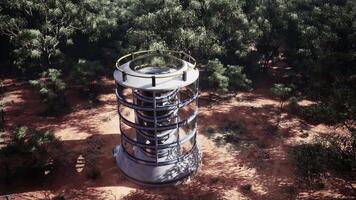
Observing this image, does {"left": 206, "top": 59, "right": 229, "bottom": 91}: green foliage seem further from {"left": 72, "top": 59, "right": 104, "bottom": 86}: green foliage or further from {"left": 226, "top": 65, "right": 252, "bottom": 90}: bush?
{"left": 72, "top": 59, "right": 104, "bottom": 86}: green foliage

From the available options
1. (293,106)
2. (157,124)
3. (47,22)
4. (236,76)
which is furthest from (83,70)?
(293,106)

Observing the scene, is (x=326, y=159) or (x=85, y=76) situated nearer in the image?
(x=326, y=159)

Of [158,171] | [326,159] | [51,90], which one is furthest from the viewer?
[51,90]

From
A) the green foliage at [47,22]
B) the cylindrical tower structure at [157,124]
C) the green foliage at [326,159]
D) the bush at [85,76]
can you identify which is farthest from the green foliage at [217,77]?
the green foliage at [326,159]

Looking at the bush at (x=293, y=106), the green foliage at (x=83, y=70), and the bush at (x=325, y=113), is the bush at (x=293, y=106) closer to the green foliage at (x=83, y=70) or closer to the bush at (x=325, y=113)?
the bush at (x=325, y=113)

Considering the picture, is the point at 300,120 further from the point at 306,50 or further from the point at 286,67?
the point at 286,67

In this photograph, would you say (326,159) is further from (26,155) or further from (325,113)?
(26,155)
